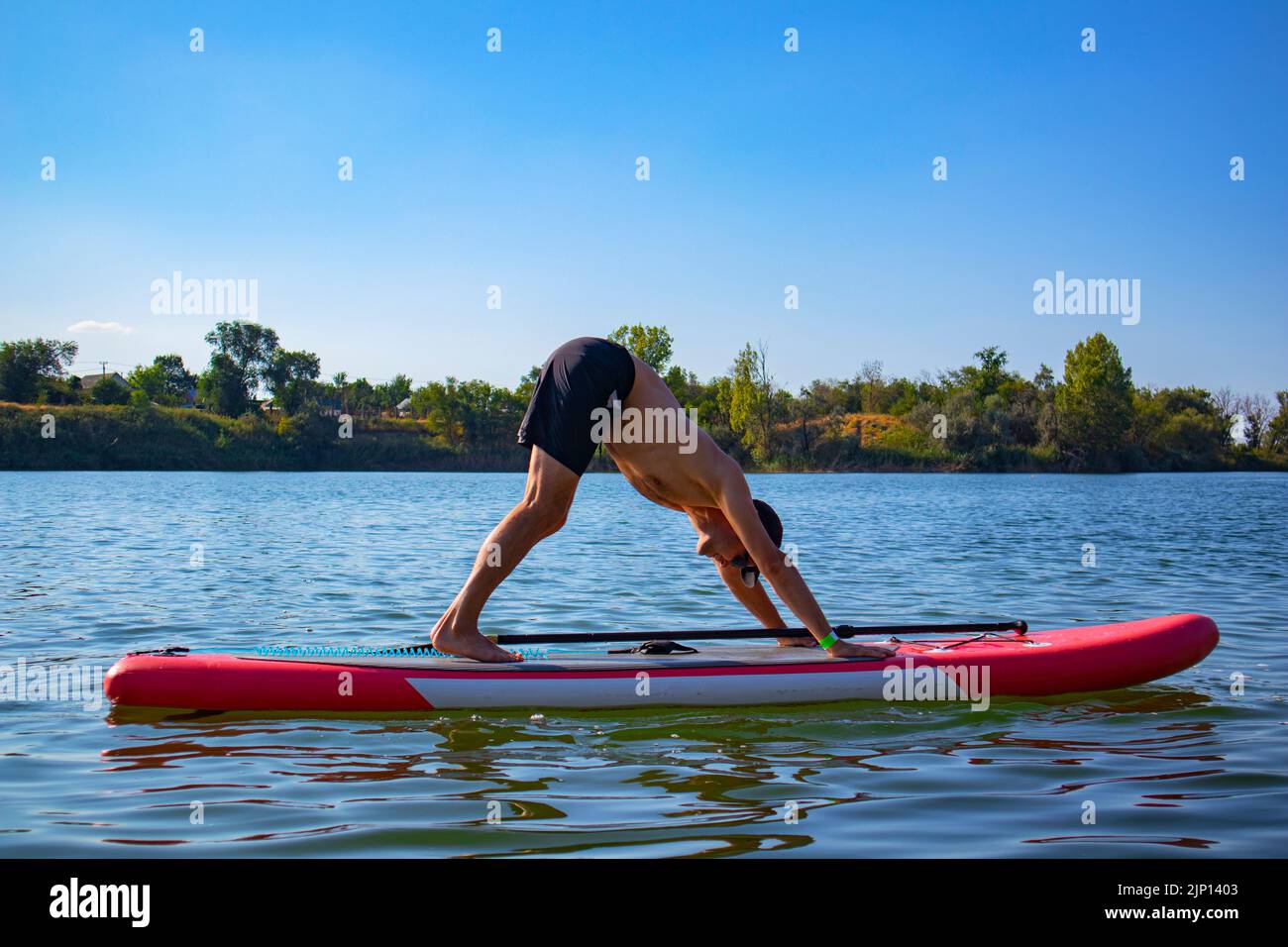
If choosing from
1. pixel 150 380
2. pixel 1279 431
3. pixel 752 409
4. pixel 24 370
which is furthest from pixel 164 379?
pixel 1279 431

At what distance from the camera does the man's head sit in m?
6.35

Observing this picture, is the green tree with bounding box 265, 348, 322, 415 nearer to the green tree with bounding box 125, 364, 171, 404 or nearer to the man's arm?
the green tree with bounding box 125, 364, 171, 404

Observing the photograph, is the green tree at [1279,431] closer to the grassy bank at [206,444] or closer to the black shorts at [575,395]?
the grassy bank at [206,444]

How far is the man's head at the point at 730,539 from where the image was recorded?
6352 millimetres

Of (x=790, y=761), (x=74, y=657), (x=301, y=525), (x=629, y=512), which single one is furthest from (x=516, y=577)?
(x=629, y=512)

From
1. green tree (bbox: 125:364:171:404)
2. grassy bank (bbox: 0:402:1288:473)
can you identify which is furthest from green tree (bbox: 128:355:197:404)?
grassy bank (bbox: 0:402:1288:473)

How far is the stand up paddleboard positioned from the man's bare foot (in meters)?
0.08

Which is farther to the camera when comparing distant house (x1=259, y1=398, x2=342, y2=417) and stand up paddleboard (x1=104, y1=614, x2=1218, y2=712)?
distant house (x1=259, y1=398, x2=342, y2=417)

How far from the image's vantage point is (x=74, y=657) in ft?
25.3

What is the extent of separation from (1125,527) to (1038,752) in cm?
2039
